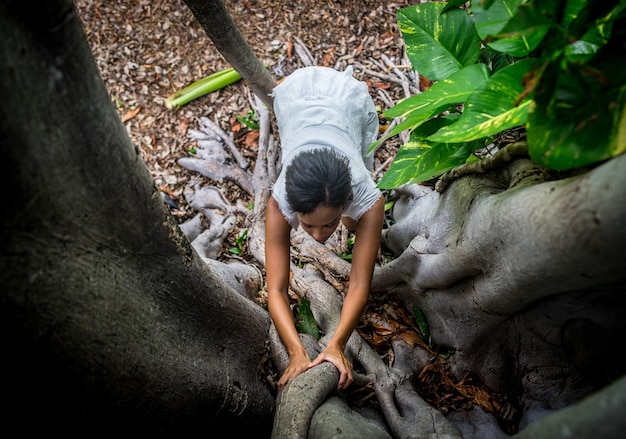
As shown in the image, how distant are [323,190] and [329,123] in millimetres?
715

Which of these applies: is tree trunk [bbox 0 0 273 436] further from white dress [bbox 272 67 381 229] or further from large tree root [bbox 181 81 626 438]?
white dress [bbox 272 67 381 229]

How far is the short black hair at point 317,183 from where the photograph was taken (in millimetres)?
2068

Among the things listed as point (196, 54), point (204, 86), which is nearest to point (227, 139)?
point (204, 86)

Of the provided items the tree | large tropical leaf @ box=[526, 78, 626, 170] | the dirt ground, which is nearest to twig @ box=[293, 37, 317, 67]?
the dirt ground

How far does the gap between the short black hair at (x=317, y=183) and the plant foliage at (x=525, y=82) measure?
0.70 feet

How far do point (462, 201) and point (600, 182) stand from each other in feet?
3.14

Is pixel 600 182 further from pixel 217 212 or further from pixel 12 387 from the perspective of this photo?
pixel 217 212

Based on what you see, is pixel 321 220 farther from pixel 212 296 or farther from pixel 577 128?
pixel 577 128

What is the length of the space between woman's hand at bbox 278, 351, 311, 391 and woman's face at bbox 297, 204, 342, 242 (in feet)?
2.11

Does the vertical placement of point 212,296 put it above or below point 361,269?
above

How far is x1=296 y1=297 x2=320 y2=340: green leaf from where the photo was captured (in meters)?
2.66

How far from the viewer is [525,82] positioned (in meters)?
1.17

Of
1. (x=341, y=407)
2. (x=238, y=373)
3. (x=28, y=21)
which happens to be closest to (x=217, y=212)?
(x=238, y=373)

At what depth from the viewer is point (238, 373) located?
2.01m
